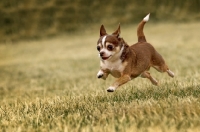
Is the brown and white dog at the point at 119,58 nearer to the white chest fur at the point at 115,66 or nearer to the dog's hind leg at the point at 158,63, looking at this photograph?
the white chest fur at the point at 115,66

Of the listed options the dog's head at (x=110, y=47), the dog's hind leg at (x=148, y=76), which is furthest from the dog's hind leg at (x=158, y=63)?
the dog's head at (x=110, y=47)

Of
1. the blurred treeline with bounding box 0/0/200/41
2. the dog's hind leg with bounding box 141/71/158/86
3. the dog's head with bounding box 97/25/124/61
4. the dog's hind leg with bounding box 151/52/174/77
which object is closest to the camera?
the dog's head with bounding box 97/25/124/61

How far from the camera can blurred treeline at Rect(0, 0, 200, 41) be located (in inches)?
1641

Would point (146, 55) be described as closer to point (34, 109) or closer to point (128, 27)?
point (34, 109)

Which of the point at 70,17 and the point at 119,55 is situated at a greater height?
the point at 70,17

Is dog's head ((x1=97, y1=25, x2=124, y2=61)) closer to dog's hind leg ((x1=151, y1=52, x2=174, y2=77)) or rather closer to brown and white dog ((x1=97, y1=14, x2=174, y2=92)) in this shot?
brown and white dog ((x1=97, y1=14, x2=174, y2=92))

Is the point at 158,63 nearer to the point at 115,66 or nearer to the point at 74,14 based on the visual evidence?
the point at 115,66

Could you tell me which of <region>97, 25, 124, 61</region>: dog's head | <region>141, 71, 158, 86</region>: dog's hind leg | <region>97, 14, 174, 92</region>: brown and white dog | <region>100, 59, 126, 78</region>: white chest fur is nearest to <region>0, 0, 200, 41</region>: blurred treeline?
<region>141, 71, 158, 86</region>: dog's hind leg

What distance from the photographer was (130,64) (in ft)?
20.4

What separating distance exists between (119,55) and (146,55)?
0.93m

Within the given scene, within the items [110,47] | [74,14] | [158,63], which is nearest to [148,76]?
[158,63]

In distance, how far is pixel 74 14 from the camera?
44.3 metres

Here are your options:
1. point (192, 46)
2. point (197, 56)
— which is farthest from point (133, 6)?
point (197, 56)

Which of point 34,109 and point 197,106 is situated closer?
point 197,106
